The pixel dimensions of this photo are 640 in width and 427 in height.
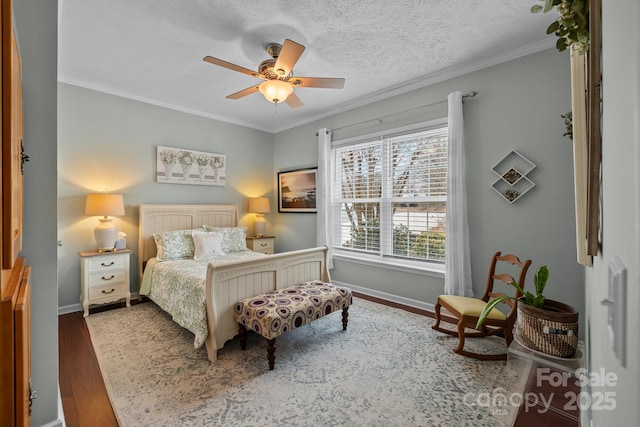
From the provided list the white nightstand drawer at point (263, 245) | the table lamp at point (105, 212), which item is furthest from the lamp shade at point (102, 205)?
the white nightstand drawer at point (263, 245)

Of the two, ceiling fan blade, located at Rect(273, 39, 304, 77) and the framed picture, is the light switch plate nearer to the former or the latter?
ceiling fan blade, located at Rect(273, 39, 304, 77)

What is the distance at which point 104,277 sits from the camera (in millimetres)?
3346

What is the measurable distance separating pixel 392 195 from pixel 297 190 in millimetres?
1827

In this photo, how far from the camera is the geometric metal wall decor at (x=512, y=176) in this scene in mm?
2674

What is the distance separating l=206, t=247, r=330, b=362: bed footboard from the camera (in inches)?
91.0

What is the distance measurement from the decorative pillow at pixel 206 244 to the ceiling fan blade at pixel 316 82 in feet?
7.83

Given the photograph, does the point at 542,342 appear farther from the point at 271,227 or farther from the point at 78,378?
the point at 271,227

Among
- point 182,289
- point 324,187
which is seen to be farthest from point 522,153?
point 182,289

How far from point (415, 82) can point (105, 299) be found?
15.0 feet

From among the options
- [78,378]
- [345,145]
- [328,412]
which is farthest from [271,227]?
[328,412]

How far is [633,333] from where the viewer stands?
14.6 inches

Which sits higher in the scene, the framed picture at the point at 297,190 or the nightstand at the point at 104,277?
the framed picture at the point at 297,190

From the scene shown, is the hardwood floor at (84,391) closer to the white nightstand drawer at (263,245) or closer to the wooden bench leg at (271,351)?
the wooden bench leg at (271,351)

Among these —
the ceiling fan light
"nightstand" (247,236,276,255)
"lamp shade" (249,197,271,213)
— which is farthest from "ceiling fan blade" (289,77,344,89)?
"nightstand" (247,236,276,255)
